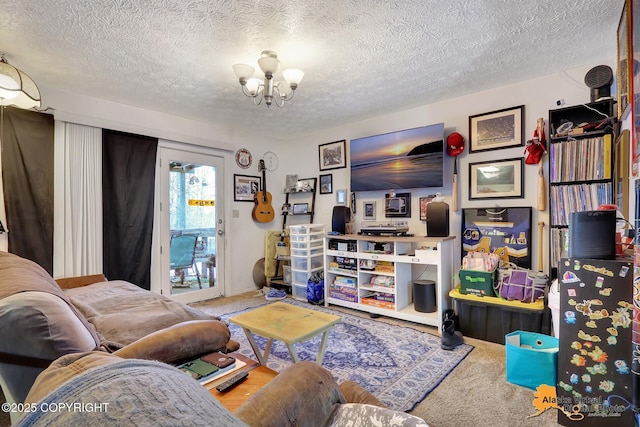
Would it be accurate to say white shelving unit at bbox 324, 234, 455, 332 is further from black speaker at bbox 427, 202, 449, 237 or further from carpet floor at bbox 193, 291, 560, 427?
carpet floor at bbox 193, 291, 560, 427

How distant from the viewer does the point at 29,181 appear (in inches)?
102

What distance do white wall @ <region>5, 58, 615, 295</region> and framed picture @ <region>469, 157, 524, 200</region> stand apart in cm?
6

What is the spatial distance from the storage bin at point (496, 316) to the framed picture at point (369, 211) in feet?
4.54

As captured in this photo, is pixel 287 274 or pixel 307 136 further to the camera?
pixel 307 136

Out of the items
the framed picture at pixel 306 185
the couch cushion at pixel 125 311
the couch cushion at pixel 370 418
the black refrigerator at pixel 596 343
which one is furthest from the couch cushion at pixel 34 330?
the framed picture at pixel 306 185

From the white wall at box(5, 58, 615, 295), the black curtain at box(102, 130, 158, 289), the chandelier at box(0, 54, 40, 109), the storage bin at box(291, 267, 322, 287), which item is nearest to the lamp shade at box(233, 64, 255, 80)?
the white wall at box(5, 58, 615, 295)

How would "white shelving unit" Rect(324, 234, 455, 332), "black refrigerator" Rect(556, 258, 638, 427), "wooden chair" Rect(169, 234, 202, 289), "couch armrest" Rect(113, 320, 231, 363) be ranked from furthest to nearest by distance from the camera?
"wooden chair" Rect(169, 234, 202, 289) → "white shelving unit" Rect(324, 234, 455, 332) → "black refrigerator" Rect(556, 258, 638, 427) → "couch armrest" Rect(113, 320, 231, 363)

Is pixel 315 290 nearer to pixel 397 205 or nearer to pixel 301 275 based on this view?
pixel 301 275

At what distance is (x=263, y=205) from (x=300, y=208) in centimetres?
57

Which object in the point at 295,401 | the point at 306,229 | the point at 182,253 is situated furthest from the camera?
the point at 306,229

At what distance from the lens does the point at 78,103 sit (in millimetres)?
2926

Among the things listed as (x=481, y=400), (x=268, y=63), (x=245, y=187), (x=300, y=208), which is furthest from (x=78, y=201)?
(x=481, y=400)

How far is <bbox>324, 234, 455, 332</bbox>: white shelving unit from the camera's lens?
2902mm

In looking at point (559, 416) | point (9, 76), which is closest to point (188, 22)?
point (9, 76)
